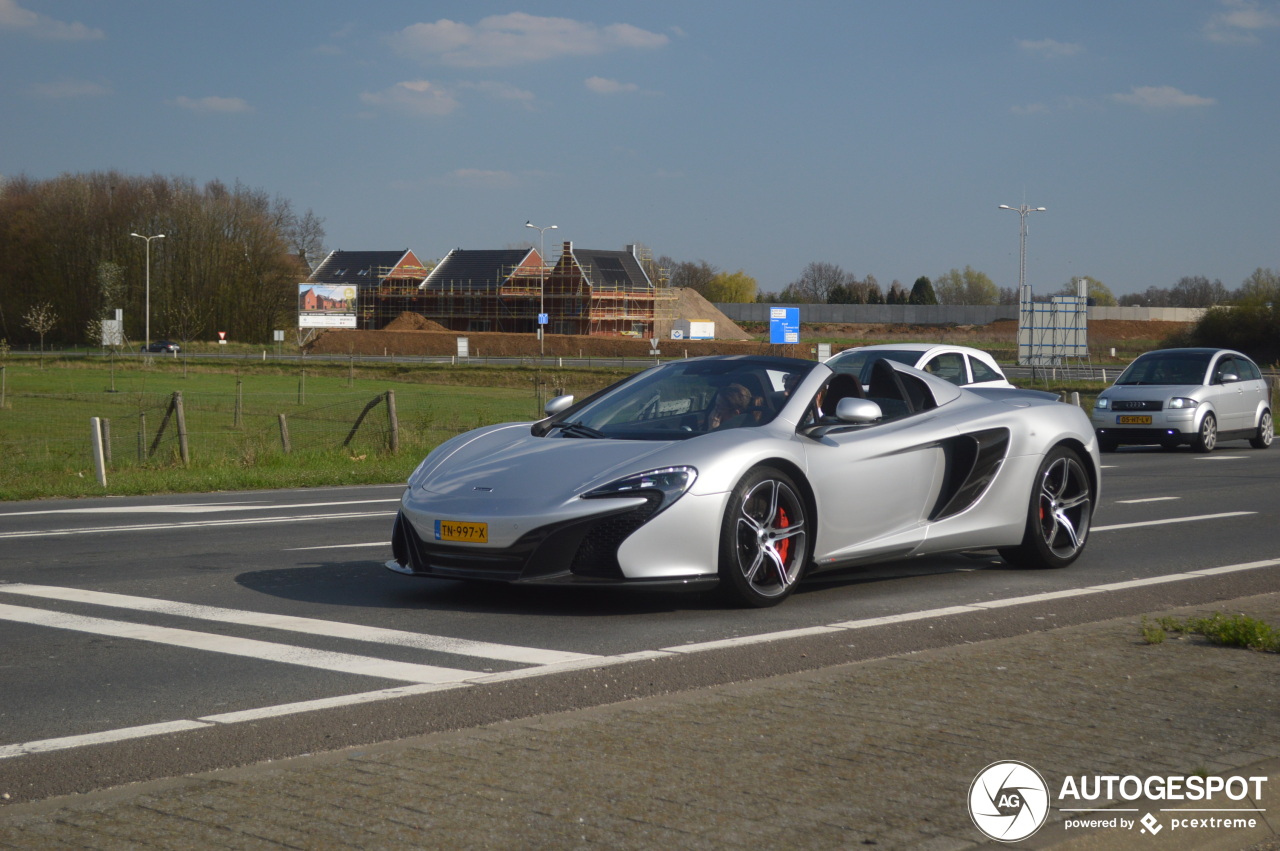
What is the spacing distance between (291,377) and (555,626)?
203 feet

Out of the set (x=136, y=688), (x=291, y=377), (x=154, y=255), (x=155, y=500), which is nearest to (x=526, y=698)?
(x=136, y=688)

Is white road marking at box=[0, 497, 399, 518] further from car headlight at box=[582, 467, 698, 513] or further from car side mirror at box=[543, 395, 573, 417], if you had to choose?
car headlight at box=[582, 467, 698, 513]

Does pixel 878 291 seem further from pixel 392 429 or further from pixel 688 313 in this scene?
pixel 392 429

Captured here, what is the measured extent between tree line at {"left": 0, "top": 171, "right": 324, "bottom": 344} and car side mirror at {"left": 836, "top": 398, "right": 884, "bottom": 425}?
99311 mm

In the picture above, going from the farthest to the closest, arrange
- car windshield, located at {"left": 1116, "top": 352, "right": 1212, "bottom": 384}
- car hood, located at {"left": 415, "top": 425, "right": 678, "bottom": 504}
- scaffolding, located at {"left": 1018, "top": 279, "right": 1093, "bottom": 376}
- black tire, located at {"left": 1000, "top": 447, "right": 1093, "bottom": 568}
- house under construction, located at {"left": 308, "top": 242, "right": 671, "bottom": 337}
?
house under construction, located at {"left": 308, "top": 242, "right": 671, "bottom": 337} < scaffolding, located at {"left": 1018, "top": 279, "right": 1093, "bottom": 376} < car windshield, located at {"left": 1116, "top": 352, "right": 1212, "bottom": 384} < black tire, located at {"left": 1000, "top": 447, "right": 1093, "bottom": 568} < car hood, located at {"left": 415, "top": 425, "right": 678, "bottom": 504}

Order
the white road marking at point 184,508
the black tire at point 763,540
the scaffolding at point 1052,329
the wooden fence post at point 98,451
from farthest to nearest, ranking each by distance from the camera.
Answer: the scaffolding at point 1052,329 → the wooden fence post at point 98,451 → the white road marking at point 184,508 → the black tire at point 763,540

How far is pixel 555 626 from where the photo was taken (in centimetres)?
666

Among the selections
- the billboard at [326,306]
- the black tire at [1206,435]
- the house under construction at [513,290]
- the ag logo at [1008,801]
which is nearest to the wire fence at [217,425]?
the black tire at [1206,435]

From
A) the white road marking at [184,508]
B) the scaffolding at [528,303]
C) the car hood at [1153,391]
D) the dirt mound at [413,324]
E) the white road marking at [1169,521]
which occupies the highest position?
the scaffolding at [528,303]

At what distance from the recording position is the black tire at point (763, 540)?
684 centimetres

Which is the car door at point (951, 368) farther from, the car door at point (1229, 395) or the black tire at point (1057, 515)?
the black tire at point (1057, 515)

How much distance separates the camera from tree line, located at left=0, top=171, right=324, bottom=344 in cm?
10012

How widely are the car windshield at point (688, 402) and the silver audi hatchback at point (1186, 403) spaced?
1525cm

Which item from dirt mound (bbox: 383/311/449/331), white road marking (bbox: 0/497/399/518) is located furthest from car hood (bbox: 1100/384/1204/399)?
dirt mound (bbox: 383/311/449/331)
